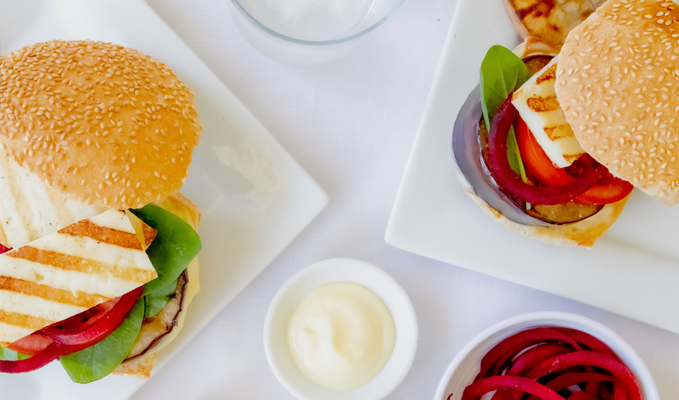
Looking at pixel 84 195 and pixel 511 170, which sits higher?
pixel 84 195

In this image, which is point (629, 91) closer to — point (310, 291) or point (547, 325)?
point (547, 325)

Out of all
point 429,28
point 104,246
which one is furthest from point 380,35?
point 104,246

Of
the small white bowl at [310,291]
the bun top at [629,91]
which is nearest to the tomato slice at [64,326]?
the small white bowl at [310,291]

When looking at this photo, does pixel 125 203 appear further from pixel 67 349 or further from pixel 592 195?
pixel 592 195

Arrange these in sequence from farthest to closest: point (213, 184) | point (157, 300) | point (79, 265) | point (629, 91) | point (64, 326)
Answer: point (213, 184) < point (157, 300) < point (64, 326) < point (79, 265) < point (629, 91)

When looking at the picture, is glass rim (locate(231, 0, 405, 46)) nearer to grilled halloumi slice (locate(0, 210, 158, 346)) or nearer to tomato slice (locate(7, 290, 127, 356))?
grilled halloumi slice (locate(0, 210, 158, 346))

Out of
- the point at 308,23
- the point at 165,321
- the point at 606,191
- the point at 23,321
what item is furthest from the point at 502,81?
the point at 23,321
